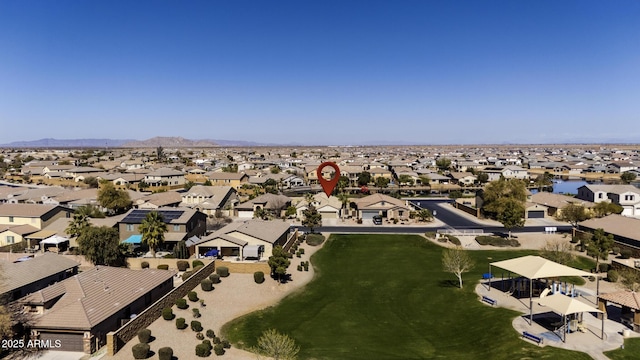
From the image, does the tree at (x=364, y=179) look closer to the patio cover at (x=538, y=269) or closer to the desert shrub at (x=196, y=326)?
the patio cover at (x=538, y=269)

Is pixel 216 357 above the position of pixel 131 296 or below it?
below

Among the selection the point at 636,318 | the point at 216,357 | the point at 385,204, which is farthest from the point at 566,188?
the point at 216,357

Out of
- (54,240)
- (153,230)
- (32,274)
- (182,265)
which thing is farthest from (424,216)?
(32,274)

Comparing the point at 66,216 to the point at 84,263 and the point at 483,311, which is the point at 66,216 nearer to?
the point at 84,263

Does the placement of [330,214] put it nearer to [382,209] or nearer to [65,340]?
[382,209]

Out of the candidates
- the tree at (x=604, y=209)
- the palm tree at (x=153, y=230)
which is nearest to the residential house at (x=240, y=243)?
the palm tree at (x=153, y=230)

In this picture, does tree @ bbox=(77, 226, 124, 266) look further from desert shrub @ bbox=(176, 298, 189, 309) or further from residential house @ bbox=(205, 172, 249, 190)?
residential house @ bbox=(205, 172, 249, 190)
